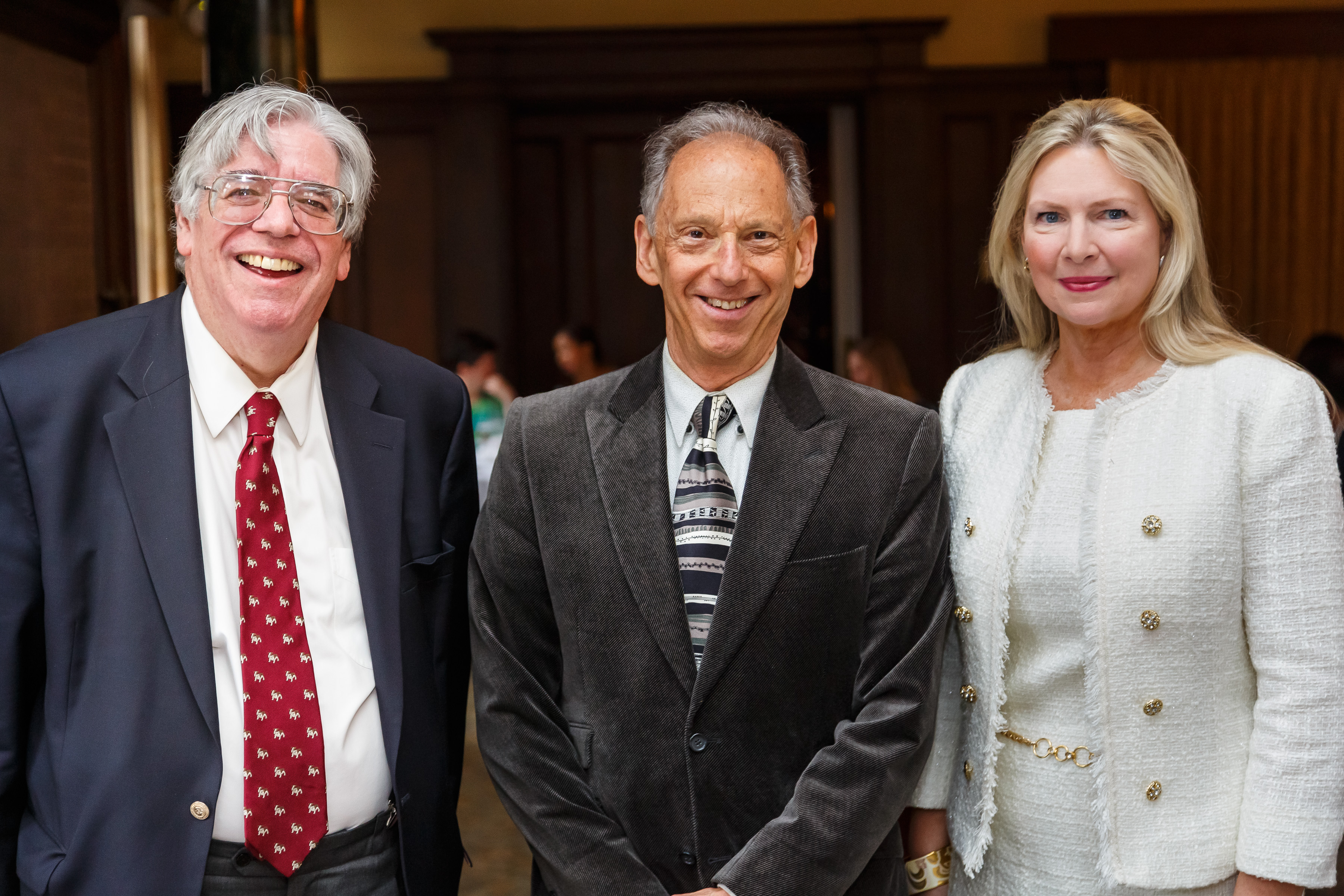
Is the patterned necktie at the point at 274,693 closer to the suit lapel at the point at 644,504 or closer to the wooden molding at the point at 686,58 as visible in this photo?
the suit lapel at the point at 644,504

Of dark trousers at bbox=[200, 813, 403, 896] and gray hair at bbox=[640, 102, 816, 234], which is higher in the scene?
gray hair at bbox=[640, 102, 816, 234]

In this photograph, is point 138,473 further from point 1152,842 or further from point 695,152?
point 1152,842

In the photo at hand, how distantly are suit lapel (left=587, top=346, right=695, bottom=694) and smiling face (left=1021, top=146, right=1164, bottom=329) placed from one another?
25.7 inches

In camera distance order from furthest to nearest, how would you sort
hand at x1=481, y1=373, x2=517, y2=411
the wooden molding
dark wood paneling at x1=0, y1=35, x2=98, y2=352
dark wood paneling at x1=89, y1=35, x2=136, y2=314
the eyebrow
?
→ the wooden molding → hand at x1=481, y1=373, x2=517, y2=411 → dark wood paneling at x1=89, y1=35, x2=136, y2=314 → dark wood paneling at x1=0, y1=35, x2=98, y2=352 → the eyebrow

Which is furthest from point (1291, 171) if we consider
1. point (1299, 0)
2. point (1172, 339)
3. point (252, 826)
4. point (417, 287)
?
point (252, 826)

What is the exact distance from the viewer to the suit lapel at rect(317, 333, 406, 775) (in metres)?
1.84

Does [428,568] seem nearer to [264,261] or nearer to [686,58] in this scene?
[264,261]

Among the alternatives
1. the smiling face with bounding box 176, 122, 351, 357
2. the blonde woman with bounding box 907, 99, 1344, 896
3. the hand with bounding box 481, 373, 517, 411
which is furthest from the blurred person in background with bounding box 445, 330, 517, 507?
the blonde woman with bounding box 907, 99, 1344, 896

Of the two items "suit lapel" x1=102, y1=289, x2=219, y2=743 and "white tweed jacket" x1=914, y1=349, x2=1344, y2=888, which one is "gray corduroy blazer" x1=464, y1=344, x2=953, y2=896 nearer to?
"white tweed jacket" x1=914, y1=349, x2=1344, y2=888

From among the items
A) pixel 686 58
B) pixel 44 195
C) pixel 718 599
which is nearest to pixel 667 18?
pixel 686 58

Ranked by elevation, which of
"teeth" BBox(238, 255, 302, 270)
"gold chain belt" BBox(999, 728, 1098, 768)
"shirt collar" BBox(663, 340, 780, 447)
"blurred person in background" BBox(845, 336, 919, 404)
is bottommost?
"gold chain belt" BBox(999, 728, 1098, 768)

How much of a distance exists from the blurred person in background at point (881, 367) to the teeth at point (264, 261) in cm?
416

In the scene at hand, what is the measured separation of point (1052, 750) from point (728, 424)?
704 mm

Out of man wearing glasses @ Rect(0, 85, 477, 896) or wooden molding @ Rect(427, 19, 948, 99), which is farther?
wooden molding @ Rect(427, 19, 948, 99)
